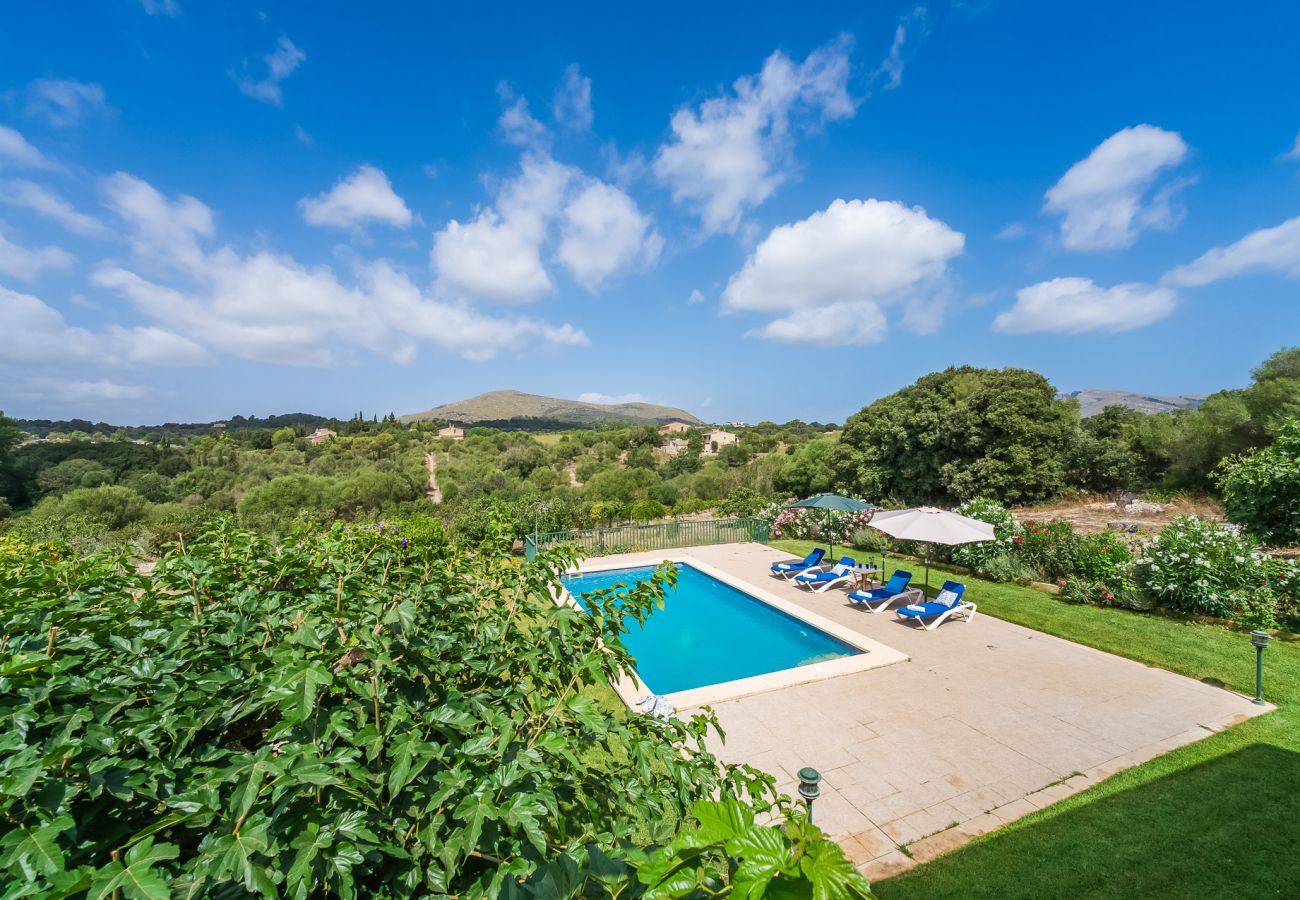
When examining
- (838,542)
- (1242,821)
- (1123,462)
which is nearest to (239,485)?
(838,542)

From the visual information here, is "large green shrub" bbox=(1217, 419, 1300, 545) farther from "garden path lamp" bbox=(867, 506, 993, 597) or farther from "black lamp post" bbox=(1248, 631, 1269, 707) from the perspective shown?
"black lamp post" bbox=(1248, 631, 1269, 707)

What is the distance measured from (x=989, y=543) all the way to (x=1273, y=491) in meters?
4.35

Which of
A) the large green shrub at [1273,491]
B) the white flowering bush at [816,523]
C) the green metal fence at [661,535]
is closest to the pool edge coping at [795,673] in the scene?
the white flowering bush at [816,523]

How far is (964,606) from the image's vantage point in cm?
877

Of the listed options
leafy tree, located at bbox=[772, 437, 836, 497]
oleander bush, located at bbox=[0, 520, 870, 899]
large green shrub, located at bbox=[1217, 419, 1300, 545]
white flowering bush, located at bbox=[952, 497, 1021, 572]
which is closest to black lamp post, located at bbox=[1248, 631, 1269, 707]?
white flowering bush, located at bbox=[952, 497, 1021, 572]

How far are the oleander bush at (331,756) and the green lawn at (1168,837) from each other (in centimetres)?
329

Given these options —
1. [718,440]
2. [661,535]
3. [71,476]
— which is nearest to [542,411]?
[718,440]

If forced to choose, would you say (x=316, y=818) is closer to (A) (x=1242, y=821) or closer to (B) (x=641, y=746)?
(B) (x=641, y=746)

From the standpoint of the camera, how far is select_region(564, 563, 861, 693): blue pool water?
808 centimetres

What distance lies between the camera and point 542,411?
11862 centimetres

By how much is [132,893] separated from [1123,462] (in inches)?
1082

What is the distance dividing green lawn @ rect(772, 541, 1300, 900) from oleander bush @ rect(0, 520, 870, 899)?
3.29m

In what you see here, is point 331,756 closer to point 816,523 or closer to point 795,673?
point 795,673

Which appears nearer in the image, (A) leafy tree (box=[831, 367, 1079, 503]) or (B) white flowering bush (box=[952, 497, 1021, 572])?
(B) white flowering bush (box=[952, 497, 1021, 572])
